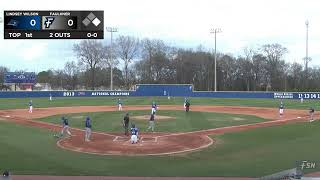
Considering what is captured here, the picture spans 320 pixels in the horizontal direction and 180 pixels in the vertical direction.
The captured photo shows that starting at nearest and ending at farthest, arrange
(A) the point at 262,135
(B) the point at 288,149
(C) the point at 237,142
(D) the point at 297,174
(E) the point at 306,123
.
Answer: (D) the point at 297,174 → (B) the point at 288,149 → (C) the point at 237,142 → (A) the point at 262,135 → (E) the point at 306,123

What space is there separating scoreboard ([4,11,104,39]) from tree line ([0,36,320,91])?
104873 millimetres

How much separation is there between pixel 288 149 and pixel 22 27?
1764cm

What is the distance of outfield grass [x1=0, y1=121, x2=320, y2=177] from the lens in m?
21.1

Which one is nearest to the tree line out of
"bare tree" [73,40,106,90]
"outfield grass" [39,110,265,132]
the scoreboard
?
"bare tree" [73,40,106,90]

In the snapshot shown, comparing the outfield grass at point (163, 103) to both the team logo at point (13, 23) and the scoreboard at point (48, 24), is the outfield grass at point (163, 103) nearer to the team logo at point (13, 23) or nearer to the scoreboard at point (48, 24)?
the scoreboard at point (48, 24)

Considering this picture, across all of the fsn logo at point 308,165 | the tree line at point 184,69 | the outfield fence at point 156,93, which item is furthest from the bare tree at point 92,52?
the fsn logo at point 308,165

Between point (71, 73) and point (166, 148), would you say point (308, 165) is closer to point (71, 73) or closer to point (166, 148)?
point (166, 148)

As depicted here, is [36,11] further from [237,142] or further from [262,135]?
[262,135]

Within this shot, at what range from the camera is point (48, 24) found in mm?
14852

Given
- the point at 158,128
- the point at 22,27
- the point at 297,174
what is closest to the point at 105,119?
the point at 158,128

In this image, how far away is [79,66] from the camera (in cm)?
12888

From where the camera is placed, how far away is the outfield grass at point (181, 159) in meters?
21.1

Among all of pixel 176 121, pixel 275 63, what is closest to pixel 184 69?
pixel 275 63

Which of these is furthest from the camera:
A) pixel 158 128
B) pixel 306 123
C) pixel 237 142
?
pixel 306 123
